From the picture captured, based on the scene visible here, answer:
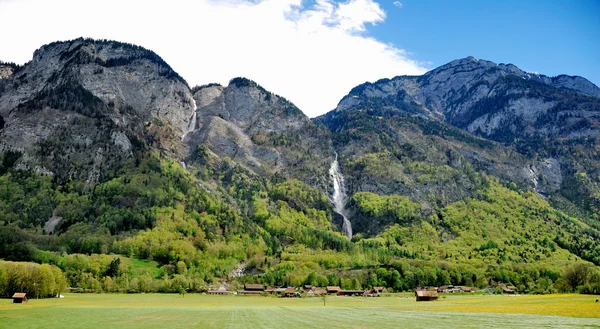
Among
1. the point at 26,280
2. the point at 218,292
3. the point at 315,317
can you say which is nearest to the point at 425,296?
the point at 315,317

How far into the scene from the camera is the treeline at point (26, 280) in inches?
5448

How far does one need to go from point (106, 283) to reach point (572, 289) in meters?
183

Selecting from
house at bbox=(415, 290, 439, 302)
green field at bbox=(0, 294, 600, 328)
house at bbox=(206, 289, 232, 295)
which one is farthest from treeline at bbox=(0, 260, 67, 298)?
house at bbox=(415, 290, 439, 302)

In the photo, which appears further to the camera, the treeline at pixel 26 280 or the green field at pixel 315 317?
the treeline at pixel 26 280

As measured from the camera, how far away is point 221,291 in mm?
196625

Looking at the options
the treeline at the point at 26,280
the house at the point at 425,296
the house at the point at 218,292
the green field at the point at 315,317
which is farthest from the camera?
the house at the point at 218,292

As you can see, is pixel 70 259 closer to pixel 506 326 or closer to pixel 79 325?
pixel 79 325

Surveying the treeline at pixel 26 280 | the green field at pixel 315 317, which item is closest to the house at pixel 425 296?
the green field at pixel 315 317

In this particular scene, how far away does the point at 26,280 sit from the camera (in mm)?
139625

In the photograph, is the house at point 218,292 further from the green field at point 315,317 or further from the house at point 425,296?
the green field at point 315,317

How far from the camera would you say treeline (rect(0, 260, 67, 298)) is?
13838cm

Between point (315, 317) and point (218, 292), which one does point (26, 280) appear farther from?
point (315, 317)

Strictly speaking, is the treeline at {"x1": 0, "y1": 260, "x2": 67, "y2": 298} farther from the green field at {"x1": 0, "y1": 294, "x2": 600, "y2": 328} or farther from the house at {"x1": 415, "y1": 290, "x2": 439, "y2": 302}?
the house at {"x1": 415, "y1": 290, "x2": 439, "y2": 302}

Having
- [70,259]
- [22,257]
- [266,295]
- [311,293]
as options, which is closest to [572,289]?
[311,293]
